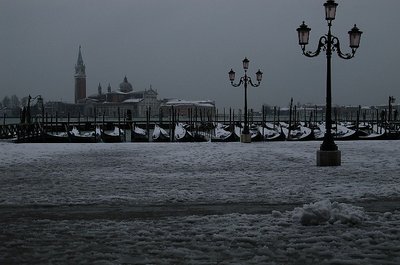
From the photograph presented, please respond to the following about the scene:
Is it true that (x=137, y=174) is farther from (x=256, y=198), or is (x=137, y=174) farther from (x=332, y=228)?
(x=332, y=228)

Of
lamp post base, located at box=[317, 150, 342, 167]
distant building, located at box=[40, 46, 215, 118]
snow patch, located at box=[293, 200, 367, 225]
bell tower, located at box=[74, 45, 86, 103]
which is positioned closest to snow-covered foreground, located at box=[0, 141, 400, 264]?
snow patch, located at box=[293, 200, 367, 225]

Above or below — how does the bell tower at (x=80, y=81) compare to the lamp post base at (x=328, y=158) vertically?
above

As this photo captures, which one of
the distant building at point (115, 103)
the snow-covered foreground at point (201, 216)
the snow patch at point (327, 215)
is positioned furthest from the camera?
the distant building at point (115, 103)

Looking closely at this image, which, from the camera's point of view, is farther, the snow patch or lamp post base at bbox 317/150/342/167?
→ lamp post base at bbox 317/150/342/167

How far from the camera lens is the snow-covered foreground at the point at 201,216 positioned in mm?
4609

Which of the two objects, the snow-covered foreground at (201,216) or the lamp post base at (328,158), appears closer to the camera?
the snow-covered foreground at (201,216)

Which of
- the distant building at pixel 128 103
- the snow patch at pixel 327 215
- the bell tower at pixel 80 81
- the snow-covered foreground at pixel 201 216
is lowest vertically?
the snow-covered foreground at pixel 201 216

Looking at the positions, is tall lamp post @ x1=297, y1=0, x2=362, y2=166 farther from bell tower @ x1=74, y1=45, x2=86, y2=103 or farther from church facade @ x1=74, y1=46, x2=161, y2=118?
bell tower @ x1=74, y1=45, x2=86, y2=103

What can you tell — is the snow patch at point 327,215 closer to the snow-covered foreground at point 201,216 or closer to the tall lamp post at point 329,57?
the snow-covered foreground at point 201,216

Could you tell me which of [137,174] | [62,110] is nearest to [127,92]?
[62,110]

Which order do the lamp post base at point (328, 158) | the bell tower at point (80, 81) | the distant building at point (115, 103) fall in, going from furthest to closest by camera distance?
the bell tower at point (80, 81) < the distant building at point (115, 103) < the lamp post base at point (328, 158)

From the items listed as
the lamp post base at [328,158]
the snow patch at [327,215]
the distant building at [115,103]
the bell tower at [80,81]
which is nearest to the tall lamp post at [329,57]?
the lamp post base at [328,158]

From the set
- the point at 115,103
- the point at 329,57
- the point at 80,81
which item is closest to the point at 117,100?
the point at 115,103

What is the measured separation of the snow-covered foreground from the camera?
461cm
